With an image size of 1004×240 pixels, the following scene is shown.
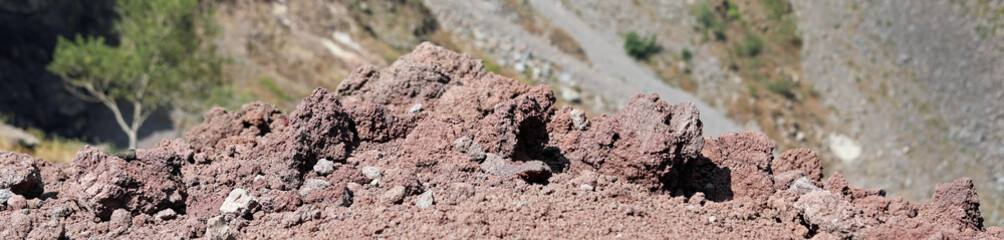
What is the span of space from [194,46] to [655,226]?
1248 inches

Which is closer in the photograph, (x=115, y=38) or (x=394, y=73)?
(x=394, y=73)

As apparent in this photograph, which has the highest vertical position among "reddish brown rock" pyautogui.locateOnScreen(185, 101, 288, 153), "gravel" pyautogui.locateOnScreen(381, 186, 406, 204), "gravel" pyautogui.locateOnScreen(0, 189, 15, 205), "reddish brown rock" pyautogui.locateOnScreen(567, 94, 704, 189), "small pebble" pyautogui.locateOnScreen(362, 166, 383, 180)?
"reddish brown rock" pyautogui.locateOnScreen(185, 101, 288, 153)

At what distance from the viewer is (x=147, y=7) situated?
3591 centimetres

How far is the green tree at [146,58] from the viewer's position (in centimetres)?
3503

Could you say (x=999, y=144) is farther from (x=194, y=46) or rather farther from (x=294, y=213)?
(x=294, y=213)

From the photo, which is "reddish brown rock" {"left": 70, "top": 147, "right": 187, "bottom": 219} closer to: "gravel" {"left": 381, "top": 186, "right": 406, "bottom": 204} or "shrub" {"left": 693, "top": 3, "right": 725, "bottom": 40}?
"gravel" {"left": 381, "top": 186, "right": 406, "bottom": 204}

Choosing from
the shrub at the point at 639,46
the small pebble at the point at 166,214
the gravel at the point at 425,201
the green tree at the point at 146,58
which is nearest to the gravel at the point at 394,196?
the gravel at the point at 425,201

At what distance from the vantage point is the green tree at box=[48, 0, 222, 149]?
115 feet

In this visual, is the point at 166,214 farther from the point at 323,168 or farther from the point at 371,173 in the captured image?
the point at 371,173

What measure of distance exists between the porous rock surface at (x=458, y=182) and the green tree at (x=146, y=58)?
25532 millimetres

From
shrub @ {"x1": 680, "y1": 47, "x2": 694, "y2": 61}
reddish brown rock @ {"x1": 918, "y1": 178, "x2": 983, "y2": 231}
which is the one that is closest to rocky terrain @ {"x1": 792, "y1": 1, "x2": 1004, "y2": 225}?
shrub @ {"x1": 680, "y1": 47, "x2": 694, "y2": 61}

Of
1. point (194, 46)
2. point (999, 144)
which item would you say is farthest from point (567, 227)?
point (999, 144)

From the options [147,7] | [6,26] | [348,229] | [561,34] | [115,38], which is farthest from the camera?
[561,34]

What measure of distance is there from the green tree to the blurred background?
0.09 meters
